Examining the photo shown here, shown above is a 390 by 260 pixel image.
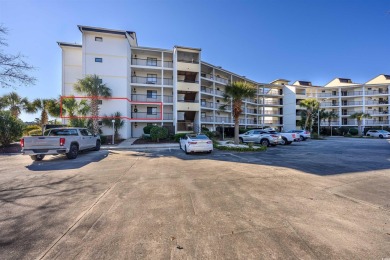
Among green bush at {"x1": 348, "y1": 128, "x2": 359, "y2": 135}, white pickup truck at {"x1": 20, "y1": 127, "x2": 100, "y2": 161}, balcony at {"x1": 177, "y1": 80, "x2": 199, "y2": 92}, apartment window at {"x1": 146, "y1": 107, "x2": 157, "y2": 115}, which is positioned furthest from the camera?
green bush at {"x1": 348, "y1": 128, "x2": 359, "y2": 135}

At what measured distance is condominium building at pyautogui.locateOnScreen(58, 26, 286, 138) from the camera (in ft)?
78.2

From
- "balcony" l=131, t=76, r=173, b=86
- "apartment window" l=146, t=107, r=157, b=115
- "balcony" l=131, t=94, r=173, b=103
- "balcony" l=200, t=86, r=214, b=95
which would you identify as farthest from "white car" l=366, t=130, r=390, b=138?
"apartment window" l=146, t=107, r=157, b=115

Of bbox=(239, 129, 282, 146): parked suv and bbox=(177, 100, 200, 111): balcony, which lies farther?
bbox=(177, 100, 200, 111): balcony

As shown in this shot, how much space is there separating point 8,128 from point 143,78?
16303mm

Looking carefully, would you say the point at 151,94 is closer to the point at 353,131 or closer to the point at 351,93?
the point at 353,131

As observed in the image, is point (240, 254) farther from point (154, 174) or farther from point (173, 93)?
point (173, 93)

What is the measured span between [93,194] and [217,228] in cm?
375

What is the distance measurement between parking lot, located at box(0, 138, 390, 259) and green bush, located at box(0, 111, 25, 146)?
1442 cm

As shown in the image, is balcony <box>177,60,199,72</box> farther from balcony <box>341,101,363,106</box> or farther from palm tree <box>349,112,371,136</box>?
balcony <box>341,101,363,106</box>

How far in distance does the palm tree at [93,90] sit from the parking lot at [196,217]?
1577cm

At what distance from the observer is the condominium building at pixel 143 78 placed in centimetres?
2383

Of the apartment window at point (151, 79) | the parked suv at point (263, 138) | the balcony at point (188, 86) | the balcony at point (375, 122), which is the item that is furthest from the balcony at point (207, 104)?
the balcony at point (375, 122)

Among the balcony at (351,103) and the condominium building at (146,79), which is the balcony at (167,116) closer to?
the condominium building at (146,79)

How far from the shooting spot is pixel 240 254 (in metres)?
2.48
